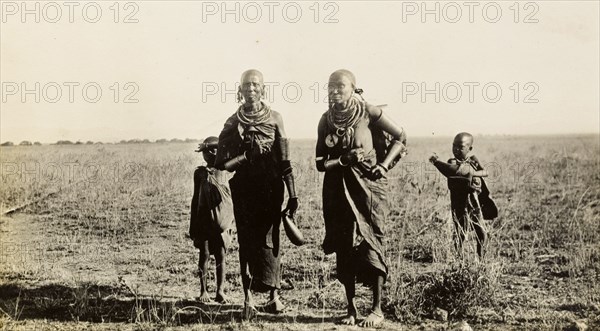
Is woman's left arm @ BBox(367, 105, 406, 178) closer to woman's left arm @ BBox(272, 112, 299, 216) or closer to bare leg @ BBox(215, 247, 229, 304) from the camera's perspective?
woman's left arm @ BBox(272, 112, 299, 216)

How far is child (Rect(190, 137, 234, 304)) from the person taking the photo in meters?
4.92

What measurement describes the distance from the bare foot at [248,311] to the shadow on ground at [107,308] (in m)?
0.07

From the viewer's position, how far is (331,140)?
14.1 feet

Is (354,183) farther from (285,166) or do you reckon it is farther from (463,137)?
(463,137)

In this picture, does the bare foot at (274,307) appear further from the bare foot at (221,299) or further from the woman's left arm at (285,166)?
the woman's left arm at (285,166)

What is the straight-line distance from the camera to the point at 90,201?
934 centimetres

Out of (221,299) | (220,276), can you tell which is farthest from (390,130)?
(221,299)

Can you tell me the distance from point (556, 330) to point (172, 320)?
3.14 m

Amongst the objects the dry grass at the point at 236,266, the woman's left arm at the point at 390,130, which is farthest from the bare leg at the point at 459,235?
the woman's left arm at the point at 390,130

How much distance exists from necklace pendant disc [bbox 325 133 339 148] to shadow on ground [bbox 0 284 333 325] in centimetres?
149

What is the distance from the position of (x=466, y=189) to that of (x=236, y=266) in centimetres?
273

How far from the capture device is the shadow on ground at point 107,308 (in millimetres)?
4535

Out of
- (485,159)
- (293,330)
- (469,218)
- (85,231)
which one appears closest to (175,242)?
(85,231)

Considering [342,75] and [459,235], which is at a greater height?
[342,75]
